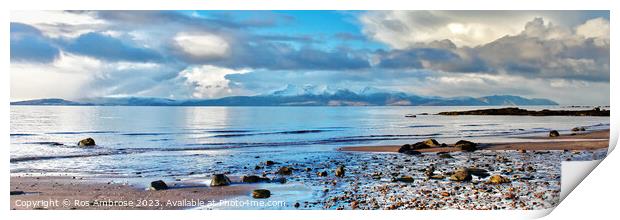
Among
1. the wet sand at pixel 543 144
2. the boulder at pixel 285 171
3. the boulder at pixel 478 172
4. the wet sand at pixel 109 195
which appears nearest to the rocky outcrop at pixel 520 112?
the wet sand at pixel 543 144

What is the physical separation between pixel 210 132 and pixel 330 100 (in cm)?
384

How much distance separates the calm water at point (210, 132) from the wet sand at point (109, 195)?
0.58 metres

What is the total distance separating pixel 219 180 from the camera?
9.58 metres

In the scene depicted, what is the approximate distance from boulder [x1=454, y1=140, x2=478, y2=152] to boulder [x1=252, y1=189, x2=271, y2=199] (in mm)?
4702

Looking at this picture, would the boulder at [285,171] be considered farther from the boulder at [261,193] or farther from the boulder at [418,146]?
the boulder at [418,146]

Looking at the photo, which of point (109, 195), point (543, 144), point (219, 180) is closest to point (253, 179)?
point (219, 180)

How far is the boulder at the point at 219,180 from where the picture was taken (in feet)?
31.3

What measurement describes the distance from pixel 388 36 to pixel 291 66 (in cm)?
186

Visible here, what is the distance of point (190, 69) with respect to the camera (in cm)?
1084

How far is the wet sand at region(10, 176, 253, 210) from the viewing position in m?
8.99

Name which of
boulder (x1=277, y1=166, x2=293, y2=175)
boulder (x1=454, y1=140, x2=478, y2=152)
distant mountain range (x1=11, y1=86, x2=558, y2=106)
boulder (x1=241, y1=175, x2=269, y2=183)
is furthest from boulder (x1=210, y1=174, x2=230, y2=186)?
boulder (x1=454, y1=140, x2=478, y2=152)

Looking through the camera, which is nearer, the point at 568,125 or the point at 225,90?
the point at 225,90
